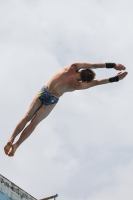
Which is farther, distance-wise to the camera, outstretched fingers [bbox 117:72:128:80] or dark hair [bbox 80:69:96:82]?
outstretched fingers [bbox 117:72:128:80]

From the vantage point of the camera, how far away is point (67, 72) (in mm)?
10344

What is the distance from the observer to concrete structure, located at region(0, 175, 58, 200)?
10539 mm

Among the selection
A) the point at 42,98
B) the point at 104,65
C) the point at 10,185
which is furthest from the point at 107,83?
the point at 10,185

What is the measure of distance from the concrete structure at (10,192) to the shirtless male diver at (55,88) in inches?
33.2

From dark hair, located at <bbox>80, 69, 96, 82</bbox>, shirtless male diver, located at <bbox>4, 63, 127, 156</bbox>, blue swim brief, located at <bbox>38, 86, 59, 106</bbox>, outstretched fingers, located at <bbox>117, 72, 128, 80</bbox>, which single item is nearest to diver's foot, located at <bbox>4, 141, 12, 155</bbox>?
shirtless male diver, located at <bbox>4, 63, 127, 156</bbox>

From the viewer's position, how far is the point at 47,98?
35.1 feet

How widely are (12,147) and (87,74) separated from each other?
2.27 metres

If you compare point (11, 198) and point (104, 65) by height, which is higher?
point (104, 65)

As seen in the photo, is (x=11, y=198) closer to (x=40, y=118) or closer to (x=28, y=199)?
(x=28, y=199)

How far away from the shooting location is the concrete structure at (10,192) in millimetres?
10539

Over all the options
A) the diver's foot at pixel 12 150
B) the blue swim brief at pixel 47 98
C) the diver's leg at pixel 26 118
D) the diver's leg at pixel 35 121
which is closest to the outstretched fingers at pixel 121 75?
the blue swim brief at pixel 47 98

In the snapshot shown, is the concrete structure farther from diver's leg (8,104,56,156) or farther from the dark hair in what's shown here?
the dark hair

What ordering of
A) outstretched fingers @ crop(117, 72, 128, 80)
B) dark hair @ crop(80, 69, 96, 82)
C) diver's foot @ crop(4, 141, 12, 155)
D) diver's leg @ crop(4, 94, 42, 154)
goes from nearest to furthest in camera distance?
diver's foot @ crop(4, 141, 12, 155) → dark hair @ crop(80, 69, 96, 82) → diver's leg @ crop(4, 94, 42, 154) → outstretched fingers @ crop(117, 72, 128, 80)

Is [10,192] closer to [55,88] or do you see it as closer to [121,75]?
[55,88]
